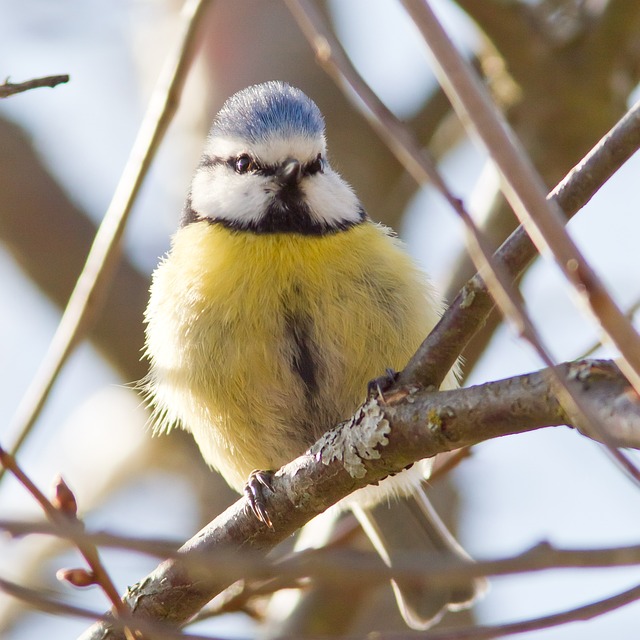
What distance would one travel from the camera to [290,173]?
3244mm

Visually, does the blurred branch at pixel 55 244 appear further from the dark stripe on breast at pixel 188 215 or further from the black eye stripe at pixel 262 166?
the black eye stripe at pixel 262 166

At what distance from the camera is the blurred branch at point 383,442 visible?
1.63 m

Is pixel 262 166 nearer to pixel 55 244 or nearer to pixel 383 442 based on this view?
pixel 383 442

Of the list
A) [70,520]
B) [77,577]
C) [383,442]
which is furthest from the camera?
[383,442]

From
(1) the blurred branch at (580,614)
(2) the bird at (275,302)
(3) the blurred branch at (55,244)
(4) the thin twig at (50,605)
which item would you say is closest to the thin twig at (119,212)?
(2) the bird at (275,302)

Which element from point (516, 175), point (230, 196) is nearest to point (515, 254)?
point (516, 175)

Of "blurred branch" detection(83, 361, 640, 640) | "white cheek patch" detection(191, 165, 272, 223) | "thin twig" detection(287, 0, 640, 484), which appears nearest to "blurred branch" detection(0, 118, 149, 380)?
"white cheek patch" detection(191, 165, 272, 223)

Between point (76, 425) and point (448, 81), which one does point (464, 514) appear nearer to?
point (76, 425)

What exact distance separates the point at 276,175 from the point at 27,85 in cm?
137

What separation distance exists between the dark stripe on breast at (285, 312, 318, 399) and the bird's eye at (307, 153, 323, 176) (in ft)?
1.96

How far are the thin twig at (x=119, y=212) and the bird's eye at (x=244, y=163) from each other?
0.62 m

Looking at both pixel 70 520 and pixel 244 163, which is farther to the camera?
pixel 244 163

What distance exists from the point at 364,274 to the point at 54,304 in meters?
2.68

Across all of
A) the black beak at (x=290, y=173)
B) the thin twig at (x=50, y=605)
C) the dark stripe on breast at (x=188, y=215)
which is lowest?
the thin twig at (x=50, y=605)
